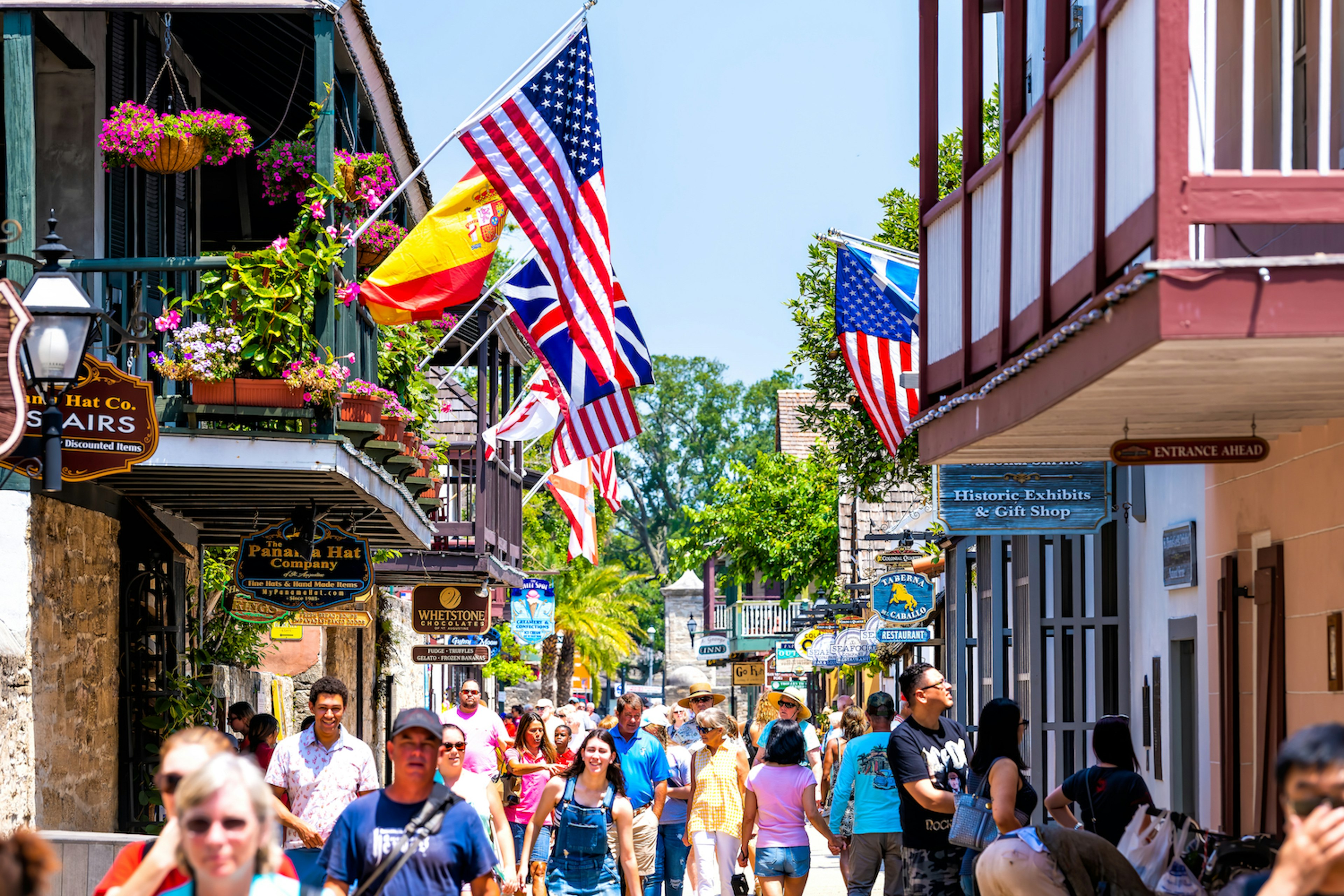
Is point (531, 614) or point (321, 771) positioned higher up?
point (321, 771)

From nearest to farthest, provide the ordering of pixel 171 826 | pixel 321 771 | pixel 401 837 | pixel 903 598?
pixel 171 826, pixel 401 837, pixel 321 771, pixel 903 598

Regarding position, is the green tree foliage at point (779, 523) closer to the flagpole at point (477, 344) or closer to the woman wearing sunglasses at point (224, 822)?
the flagpole at point (477, 344)

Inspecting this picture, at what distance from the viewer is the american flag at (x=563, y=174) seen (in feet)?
39.0

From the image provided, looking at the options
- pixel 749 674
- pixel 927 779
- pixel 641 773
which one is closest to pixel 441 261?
pixel 641 773

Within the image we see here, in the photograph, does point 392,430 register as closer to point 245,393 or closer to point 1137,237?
point 245,393

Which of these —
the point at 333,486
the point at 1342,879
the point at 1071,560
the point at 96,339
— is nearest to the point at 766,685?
the point at 1071,560

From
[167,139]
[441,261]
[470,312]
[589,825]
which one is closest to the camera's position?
[589,825]

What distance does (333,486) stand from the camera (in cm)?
1188

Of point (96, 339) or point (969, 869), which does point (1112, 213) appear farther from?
point (96, 339)

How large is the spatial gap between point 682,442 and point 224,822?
3264 inches

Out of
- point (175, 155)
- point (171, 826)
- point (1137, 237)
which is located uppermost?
point (175, 155)

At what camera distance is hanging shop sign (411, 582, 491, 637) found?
22.2 m

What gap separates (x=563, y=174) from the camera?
39.4ft

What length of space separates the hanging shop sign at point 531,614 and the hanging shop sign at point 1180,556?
70.8 feet
